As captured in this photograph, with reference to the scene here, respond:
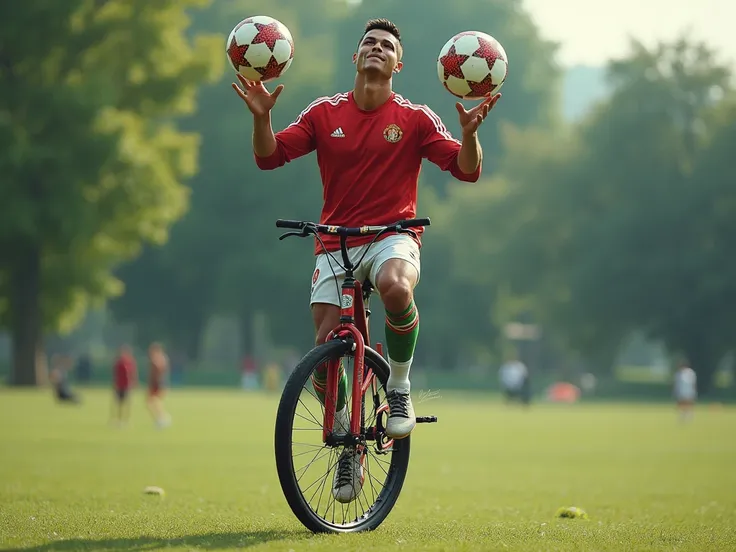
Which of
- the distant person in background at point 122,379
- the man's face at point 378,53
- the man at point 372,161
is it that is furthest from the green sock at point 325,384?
→ the distant person in background at point 122,379

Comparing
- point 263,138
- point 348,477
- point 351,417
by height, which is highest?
point 263,138

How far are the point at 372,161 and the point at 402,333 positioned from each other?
3.45ft

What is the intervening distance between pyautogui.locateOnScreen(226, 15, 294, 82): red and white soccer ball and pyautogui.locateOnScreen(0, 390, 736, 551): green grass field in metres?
2.75

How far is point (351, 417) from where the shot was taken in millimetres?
7391

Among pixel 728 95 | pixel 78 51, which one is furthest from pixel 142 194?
pixel 728 95

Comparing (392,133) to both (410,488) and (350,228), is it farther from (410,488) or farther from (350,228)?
(410,488)

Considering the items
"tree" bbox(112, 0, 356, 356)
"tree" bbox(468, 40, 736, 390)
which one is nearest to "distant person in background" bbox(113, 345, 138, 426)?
"tree" bbox(468, 40, 736, 390)

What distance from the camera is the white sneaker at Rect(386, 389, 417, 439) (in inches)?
293

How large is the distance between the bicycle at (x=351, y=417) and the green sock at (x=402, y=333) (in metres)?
0.13

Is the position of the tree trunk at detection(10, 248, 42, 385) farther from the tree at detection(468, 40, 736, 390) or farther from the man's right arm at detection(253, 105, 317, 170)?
the man's right arm at detection(253, 105, 317, 170)

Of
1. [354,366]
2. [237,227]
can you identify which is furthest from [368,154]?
[237,227]

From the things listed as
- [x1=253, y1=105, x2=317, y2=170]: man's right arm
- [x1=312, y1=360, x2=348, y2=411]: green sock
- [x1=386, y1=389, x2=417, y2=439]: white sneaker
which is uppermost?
[x1=253, y1=105, x2=317, y2=170]: man's right arm

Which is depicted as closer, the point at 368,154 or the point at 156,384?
the point at 368,154

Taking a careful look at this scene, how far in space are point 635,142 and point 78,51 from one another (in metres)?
27.7
